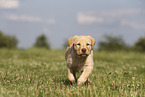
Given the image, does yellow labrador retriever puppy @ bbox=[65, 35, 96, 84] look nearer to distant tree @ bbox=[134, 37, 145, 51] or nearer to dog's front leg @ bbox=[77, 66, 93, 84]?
dog's front leg @ bbox=[77, 66, 93, 84]

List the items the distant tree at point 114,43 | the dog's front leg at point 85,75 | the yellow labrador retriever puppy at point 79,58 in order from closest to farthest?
the yellow labrador retriever puppy at point 79,58 < the dog's front leg at point 85,75 < the distant tree at point 114,43

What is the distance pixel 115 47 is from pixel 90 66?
35913mm

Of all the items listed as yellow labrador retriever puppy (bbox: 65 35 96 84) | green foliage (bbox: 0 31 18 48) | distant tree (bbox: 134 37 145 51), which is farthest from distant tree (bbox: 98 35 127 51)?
yellow labrador retriever puppy (bbox: 65 35 96 84)

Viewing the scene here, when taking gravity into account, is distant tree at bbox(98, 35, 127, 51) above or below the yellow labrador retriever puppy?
below

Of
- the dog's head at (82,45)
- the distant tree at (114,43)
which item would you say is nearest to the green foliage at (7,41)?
the distant tree at (114,43)

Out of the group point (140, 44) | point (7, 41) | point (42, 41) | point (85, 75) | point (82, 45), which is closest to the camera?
point (82, 45)

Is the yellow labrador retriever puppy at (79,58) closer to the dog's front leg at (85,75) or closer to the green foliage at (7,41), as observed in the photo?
the dog's front leg at (85,75)

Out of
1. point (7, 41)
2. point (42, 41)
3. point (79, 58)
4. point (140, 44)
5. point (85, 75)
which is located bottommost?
point (140, 44)

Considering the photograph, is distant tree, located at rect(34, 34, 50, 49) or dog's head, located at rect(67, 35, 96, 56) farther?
distant tree, located at rect(34, 34, 50, 49)

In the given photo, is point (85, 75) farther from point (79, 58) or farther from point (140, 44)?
point (140, 44)

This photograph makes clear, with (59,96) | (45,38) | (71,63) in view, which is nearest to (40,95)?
(59,96)

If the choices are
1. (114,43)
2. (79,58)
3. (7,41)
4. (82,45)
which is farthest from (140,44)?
(82,45)

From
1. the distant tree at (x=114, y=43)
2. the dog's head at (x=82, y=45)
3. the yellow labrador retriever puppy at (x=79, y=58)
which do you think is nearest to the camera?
the dog's head at (x=82, y=45)

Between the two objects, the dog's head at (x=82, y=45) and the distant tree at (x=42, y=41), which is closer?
the dog's head at (x=82, y=45)
